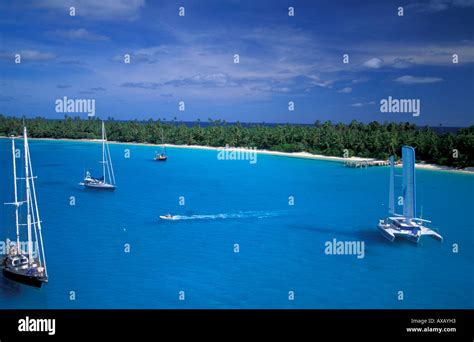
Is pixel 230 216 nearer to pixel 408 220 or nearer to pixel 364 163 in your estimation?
pixel 408 220

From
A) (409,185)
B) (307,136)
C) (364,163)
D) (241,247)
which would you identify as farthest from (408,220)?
(307,136)

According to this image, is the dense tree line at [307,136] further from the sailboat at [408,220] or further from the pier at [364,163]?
the sailboat at [408,220]

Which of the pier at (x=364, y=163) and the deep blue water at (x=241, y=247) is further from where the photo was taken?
the pier at (x=364, y=163)

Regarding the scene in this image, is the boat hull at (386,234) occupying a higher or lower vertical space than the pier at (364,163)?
lower

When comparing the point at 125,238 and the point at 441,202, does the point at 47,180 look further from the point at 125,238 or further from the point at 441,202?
the point at 441,202

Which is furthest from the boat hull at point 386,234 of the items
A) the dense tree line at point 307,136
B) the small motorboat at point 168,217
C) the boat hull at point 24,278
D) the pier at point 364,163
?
the pier at point 364,163
